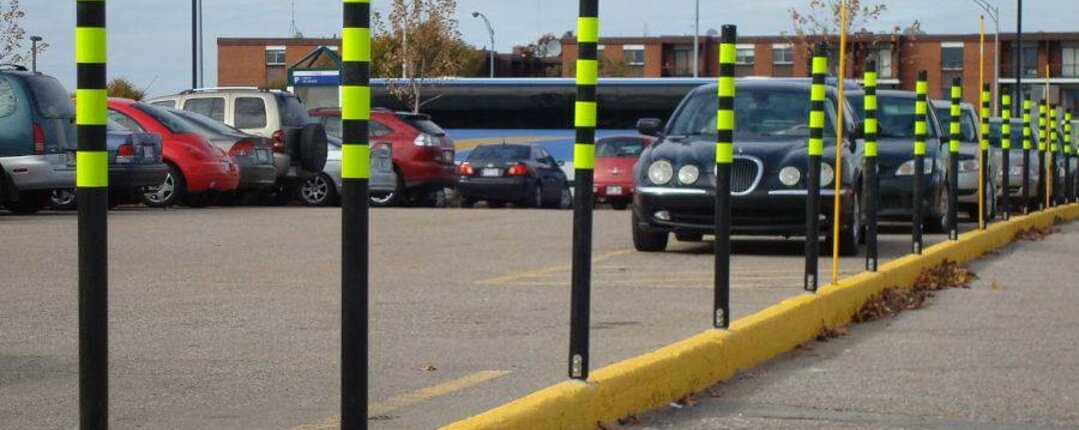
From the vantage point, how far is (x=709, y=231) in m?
14.6

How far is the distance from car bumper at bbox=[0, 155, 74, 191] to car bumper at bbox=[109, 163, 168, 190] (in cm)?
45

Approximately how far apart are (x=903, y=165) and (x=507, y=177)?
42.1ft

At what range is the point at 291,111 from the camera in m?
26.0

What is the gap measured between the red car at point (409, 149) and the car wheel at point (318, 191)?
175 centimetres

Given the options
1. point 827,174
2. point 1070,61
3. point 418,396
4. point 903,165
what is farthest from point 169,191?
point 1070,61

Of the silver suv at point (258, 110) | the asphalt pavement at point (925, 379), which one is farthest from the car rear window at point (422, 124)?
the asphalt pavement at point (925, 379)

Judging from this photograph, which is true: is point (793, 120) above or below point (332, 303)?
above

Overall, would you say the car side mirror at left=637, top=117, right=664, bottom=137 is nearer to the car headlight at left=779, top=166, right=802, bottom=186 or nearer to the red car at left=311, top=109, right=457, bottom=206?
the car headlight at left=779, top=166, right=802, bottom=186

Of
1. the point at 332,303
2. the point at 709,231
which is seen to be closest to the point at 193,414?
the point at 332,303

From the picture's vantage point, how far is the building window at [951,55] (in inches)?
4198

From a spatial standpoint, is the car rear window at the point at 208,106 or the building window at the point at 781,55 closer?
the car rear window at the point at 208,106

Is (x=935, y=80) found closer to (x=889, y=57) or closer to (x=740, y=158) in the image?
(x=889, y=57)

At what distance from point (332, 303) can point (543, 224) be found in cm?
962

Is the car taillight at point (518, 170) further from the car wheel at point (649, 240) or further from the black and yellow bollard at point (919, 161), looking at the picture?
the black and yellow bollard at point (919, 161)
